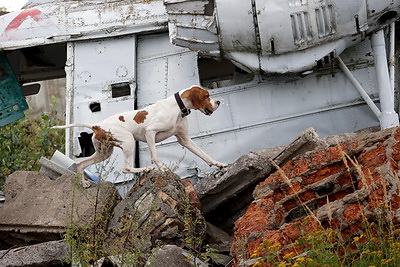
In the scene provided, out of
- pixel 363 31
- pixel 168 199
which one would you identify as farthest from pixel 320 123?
pixel 168 199

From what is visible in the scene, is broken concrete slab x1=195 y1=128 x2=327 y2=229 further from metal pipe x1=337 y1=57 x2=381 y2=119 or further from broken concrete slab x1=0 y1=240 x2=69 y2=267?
broken concrete slab x1=0 y1=240 x2=69 y2=267

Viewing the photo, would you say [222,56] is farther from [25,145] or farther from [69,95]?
[25,145]

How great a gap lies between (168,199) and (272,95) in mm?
3634

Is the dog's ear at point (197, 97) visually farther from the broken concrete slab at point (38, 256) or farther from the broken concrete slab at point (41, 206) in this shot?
the broken concrete slab at point (38, 256)

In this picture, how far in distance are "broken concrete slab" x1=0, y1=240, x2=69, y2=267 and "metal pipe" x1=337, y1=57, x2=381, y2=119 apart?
5.18 meters

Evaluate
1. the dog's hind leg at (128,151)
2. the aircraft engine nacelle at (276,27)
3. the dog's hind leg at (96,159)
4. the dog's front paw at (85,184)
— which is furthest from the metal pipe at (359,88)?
the dog's front paw at (85,184)

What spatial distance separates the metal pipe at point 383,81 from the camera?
520 inches

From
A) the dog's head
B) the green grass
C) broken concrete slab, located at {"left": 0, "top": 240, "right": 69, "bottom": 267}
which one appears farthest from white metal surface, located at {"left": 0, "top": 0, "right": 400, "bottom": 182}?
broken concrete slab, located at {"left": 0, "top": 240, "right": 69, "bottom": 267}

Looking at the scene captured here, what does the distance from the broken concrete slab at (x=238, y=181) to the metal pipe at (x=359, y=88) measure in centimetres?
206

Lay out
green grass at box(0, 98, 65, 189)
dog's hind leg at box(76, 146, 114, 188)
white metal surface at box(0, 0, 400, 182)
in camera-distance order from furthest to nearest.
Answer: green grass at box(0, 98, 65, 189) → white metal surface at box(0, 0, 400, 182) → dog's hind leg at box(76, 146, 114, 188)

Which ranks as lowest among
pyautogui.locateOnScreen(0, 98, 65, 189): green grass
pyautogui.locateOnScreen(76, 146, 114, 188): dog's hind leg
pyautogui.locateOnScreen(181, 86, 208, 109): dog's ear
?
pyautogui.locateOnScreen(0, 98, 65, 189): green grass

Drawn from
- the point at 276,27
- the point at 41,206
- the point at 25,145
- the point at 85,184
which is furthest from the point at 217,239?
the point at 25,145

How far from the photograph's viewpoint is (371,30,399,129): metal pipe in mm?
13203

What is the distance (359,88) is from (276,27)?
1.66 meters
